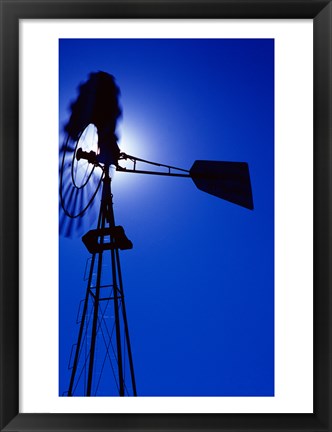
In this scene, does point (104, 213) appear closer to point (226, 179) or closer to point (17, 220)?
point (17, 220)

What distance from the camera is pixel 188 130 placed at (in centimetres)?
213

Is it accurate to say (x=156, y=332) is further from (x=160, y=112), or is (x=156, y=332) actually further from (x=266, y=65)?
(x=266, y=65)

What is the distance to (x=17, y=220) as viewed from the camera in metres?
1.86

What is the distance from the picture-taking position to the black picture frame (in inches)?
72.4

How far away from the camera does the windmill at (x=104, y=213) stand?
210 centimetres

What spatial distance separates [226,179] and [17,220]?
0.99m

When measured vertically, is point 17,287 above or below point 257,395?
above

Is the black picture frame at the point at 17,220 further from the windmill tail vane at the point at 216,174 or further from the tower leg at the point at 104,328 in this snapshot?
the windmill tail vane at the point at 216,174

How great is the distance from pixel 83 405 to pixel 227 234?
1.07m

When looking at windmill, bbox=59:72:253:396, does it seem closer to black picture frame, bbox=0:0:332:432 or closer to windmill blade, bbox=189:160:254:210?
windmill blade, bbox=189:160:254:210

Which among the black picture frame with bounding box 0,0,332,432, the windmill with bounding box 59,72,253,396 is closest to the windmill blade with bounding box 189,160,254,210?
the windmill with bounding box 59,72,253,396

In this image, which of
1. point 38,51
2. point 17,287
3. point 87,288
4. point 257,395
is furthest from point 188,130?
point 257,395

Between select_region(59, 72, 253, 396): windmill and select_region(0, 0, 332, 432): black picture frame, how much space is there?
0.26 m

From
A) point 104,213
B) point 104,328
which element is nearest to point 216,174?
point 104,213
